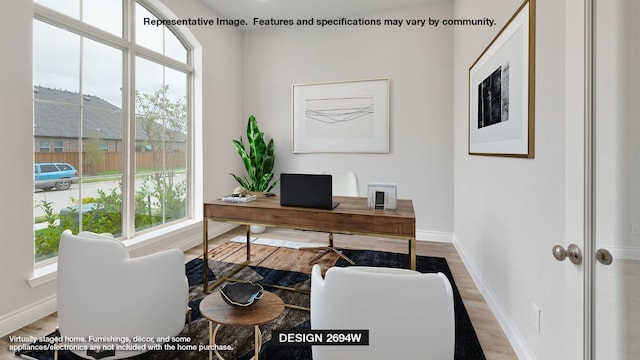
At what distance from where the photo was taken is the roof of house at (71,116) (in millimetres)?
2180

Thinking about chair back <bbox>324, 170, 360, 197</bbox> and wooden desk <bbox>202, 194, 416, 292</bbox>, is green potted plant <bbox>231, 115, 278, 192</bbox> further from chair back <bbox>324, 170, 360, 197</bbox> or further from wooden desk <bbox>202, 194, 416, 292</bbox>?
wooden desk <bbox>202, 194, 416, 292</bbox>

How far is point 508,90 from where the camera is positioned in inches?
70.3

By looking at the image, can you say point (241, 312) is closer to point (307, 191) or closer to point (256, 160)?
point (307, 191)

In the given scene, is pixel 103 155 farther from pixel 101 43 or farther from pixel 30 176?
pixel 101 43

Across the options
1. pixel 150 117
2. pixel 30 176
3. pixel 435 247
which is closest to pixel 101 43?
pixel 150 117

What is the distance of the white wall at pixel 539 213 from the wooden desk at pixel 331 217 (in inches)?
23.6

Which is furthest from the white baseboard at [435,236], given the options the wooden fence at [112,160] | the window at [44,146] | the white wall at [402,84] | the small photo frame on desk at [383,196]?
the window at [44,146]

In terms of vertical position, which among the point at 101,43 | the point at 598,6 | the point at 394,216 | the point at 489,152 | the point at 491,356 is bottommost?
the point at 491,356

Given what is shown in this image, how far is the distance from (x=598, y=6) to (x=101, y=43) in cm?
339

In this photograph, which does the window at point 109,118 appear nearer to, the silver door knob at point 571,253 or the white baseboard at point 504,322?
the silver door knob at point 571,253

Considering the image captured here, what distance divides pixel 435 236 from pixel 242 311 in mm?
3108

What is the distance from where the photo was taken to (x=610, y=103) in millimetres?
760

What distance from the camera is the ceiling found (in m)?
3.61

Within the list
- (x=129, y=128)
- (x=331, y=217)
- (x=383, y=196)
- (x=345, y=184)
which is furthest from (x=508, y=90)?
(x=129, y=128)
